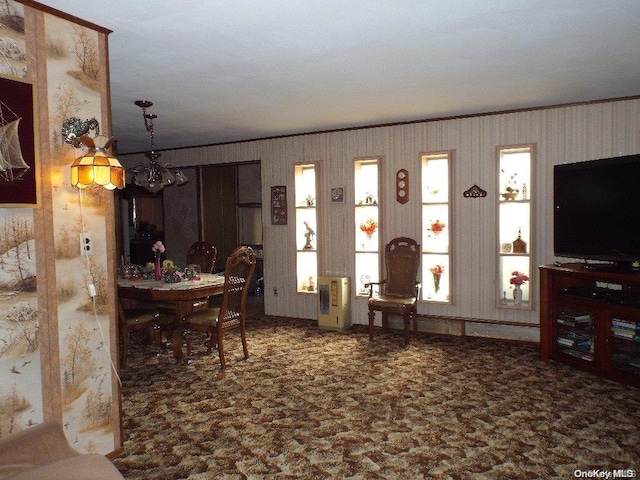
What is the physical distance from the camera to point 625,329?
4.02 metres

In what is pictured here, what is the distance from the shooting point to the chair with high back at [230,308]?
4555 millimetres

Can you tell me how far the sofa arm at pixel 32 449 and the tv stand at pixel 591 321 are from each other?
4143 millimetres

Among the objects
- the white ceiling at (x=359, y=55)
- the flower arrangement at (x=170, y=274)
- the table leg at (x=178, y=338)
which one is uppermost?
the white ceiling at (x=359, y=55)

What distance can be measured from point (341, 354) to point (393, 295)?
1.04m

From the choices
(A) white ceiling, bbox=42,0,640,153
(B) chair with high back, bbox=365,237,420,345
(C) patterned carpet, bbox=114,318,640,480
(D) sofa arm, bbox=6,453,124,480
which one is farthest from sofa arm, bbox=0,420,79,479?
(B) chair with high back, bbox=365,237,420,345

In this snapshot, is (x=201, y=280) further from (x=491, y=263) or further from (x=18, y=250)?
(x=491, y=263)

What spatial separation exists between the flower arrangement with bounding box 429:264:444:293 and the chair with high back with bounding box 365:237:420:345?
250 millimetres

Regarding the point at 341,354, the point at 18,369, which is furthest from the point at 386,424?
the point at 18,369

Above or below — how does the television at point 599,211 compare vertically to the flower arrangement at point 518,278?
above

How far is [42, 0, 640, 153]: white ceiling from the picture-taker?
263 centimetres

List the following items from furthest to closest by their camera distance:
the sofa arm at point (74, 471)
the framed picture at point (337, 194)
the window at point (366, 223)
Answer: the framed picture at point (337, 194)
the window at point (366, 223)
the sofa arm at point (74, 471)

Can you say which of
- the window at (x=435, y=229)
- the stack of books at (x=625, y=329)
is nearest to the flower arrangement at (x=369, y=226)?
the window at (x=435, y=229)

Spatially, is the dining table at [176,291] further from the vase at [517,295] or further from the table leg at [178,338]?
the vase at [517,295]
